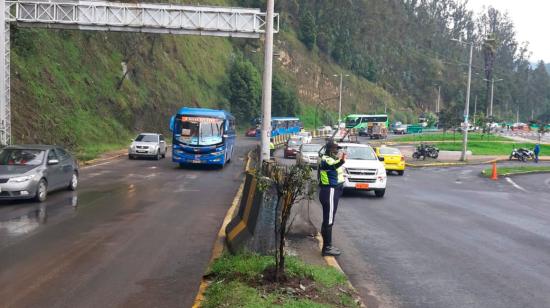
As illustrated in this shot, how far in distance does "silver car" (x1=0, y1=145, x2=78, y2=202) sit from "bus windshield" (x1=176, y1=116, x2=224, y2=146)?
10861 mm

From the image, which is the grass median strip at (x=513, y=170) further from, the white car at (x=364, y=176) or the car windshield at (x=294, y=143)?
the white car at (x=364, y=176)

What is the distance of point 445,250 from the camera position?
10219 millimetres

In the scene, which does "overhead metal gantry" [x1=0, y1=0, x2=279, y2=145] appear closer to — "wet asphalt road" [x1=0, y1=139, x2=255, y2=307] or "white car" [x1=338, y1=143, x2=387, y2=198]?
"white car" [x1=338, y1=143, x2=387, y2=198]

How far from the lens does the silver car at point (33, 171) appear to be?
14.2 metres

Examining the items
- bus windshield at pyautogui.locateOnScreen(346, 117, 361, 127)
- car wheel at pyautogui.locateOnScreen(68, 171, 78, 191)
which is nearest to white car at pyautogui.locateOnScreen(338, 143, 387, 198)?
car wheel at pyautogui.locateOnScreen(68, 171, 78, 191)

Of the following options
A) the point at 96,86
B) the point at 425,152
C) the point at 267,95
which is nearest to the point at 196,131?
the point at 267,95

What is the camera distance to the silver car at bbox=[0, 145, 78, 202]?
14.2 metres

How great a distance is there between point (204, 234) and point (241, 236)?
244 cm

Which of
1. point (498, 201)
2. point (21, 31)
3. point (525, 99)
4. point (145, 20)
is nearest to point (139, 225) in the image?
point (498, 201)

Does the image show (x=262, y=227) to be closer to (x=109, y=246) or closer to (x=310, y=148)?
(x=109, y=246)

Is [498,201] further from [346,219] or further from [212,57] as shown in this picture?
[212,57]

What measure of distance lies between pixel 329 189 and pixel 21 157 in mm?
9975

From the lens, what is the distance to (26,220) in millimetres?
12195

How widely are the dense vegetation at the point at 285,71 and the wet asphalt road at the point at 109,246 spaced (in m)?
20.3
